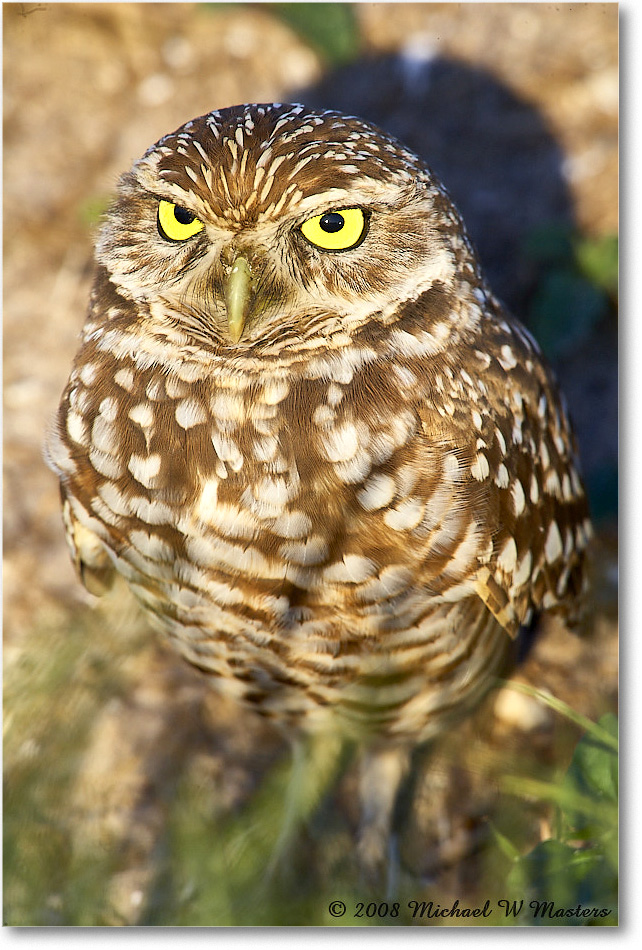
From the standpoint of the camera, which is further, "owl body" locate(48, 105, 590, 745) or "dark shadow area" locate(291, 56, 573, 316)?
"dark shadow area" locate(291, 56, 573, 316)

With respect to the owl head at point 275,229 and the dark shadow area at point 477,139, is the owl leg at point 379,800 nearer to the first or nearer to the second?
the owl head at point 275,229

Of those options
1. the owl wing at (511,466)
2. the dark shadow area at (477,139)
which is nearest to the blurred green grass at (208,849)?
the owl wing at (511,466)

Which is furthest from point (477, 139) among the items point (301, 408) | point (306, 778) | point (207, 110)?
point (306, 778)

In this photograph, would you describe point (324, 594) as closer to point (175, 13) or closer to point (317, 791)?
point (317, 791)

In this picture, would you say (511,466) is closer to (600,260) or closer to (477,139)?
(600,260)

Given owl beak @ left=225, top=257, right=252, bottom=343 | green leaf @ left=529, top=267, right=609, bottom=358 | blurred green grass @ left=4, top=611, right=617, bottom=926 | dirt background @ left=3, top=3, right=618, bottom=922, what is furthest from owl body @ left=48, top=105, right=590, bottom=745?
green leaf @ left=529, top=267, right=609, bottom=358

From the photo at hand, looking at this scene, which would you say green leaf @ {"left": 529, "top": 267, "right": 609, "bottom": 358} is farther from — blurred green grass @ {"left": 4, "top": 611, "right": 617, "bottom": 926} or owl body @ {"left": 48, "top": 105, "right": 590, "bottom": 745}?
blurred green grass @ {"left": 4, "top": 611, "right": 617, "bottom": 926}

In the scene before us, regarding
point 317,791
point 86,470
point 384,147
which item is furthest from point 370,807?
point 384,147
